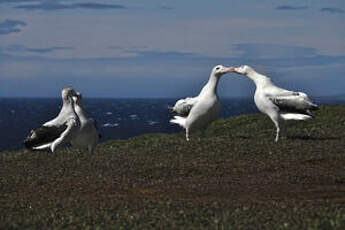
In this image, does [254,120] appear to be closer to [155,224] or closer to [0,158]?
[0,158]

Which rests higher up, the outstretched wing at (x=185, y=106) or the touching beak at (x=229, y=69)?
the touching beak at (x=229, y=69)

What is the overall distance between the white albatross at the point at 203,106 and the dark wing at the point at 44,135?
4597 mm

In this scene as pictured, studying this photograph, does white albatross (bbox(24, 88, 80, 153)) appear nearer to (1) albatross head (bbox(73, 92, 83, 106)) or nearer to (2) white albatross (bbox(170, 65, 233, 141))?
(1) albatross head (bbox(73, 92, 83, 106))

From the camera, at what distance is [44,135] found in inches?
1025


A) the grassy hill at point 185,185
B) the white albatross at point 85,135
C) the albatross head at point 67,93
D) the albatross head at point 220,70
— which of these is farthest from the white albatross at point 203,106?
the albatross head at point 67,93

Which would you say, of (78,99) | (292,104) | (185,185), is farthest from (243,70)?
(185,185)

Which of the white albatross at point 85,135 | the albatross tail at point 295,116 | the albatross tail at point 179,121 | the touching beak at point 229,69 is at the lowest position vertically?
the albatross tail at point 179,121

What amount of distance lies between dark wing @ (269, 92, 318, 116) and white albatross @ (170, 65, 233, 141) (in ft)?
6.78

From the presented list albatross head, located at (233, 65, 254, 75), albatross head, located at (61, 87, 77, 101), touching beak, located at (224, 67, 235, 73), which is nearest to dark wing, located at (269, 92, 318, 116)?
albatross head, located at (233, 65, 254, 75)

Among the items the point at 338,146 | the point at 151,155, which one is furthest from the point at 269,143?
the point at 151,155

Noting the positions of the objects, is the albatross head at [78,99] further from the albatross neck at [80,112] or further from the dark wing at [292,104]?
the dark wing at [292,104]

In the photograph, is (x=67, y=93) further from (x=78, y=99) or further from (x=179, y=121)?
(x=179, y=121)

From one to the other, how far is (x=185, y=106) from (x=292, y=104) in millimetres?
3773

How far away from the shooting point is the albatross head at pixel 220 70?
28.7m
